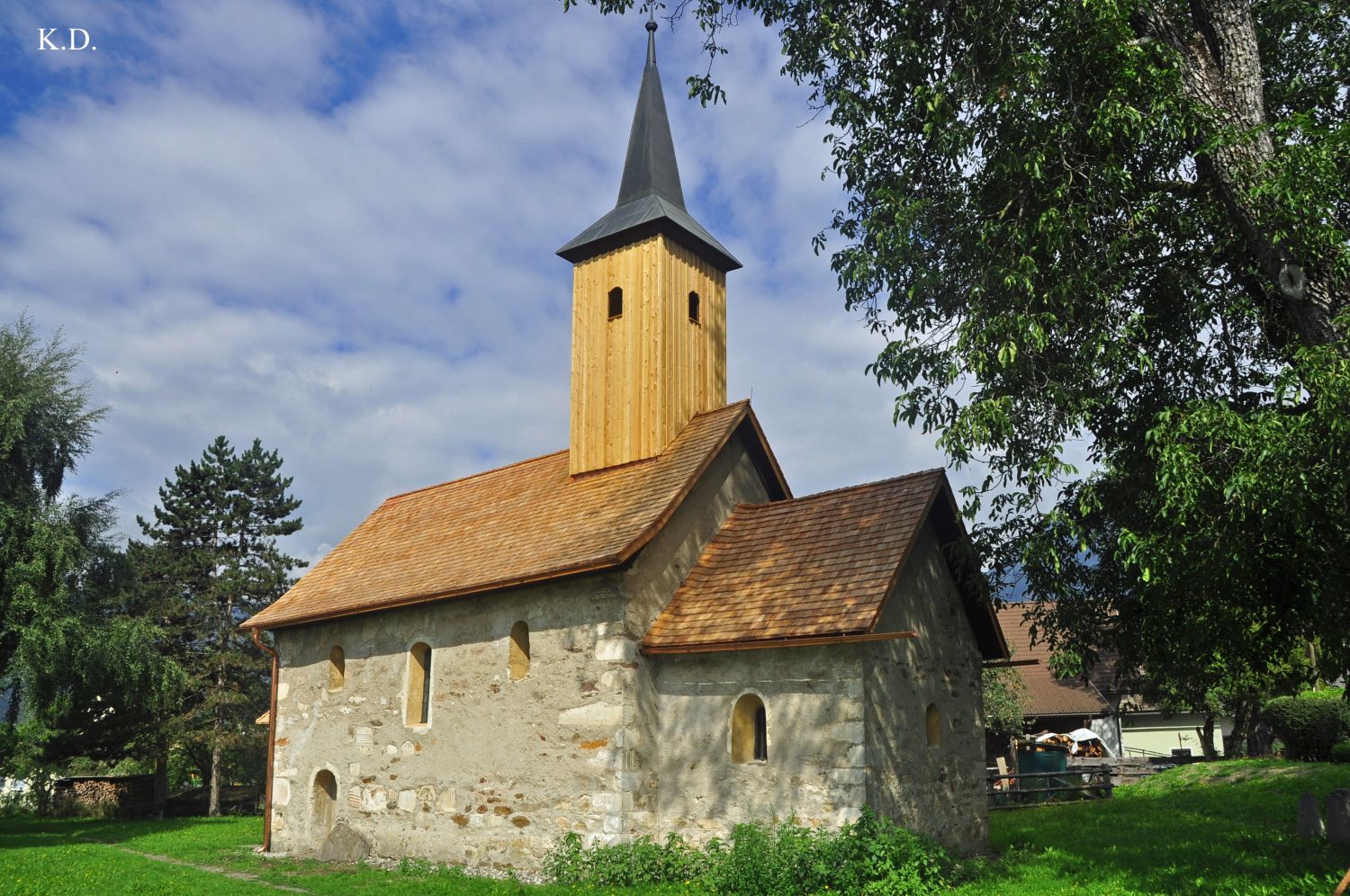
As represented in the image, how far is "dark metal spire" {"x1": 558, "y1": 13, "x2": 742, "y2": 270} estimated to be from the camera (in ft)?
54.6

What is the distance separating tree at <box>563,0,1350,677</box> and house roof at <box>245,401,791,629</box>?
4.31 m

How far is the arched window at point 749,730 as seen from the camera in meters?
12.2

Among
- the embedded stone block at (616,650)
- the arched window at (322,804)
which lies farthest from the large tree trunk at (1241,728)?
the arched window at (322,804)

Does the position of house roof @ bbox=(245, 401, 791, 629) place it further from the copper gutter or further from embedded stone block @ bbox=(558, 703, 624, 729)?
embedded stone block @ bbox=(558, 703, 624, 729)

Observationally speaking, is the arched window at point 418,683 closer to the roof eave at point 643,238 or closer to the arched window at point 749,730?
the arched window at point 749,730

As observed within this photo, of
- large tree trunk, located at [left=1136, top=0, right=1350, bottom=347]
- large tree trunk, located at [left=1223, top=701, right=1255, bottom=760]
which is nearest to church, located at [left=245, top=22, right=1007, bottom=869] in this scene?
large tree trunk, located at [left=1136, top=0, right=1350, bottom=347]

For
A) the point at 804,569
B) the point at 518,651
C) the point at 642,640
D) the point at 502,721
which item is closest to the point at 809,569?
the point at 804,569

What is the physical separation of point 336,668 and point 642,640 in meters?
7.01

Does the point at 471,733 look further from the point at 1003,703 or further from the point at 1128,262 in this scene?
the point at 1003,703

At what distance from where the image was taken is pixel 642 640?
1302 cm

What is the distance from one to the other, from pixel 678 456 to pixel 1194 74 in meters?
8.47

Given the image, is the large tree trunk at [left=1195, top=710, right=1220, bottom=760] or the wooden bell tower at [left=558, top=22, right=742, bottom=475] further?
the large tree trunk at [left=1195, top=710, right=1220, bottom=760]

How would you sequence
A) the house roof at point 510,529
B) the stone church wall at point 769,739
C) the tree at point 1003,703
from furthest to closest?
the tree at point 1003,703 → the house roof at point 510,529 → the stone church wall at point 769,739

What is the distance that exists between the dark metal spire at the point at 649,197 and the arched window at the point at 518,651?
703 centimetres
